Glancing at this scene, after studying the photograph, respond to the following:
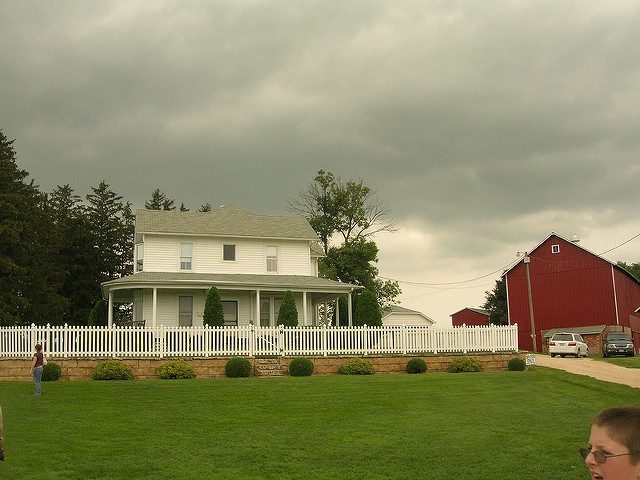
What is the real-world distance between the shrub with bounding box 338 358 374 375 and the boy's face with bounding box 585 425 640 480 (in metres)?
24.9

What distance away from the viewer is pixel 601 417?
2.96 meters

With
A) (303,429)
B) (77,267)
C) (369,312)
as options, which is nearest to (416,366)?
(369,312)

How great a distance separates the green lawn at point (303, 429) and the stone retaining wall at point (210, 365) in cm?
336

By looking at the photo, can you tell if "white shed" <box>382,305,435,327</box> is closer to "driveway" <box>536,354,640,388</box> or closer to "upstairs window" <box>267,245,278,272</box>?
"upstairs window" <box>267,245,278,272</box>

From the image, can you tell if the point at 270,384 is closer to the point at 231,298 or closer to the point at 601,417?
the point at 231,298

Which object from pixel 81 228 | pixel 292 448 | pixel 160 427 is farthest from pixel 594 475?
pixel 81 228

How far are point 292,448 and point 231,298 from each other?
2449 centimetres

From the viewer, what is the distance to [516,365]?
28.6 m

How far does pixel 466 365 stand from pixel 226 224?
15627mm

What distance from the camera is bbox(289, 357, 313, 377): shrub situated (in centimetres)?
2711

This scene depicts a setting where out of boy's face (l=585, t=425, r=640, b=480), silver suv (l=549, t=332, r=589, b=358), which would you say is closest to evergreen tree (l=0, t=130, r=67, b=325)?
silver suv (l=549, t=332, r=589, b=358)

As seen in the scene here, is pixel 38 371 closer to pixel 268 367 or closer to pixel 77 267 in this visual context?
pixel 268 367

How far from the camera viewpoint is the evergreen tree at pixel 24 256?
4450 cm

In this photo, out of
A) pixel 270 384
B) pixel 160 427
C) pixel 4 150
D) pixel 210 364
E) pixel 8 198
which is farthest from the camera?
pixel 4 150
